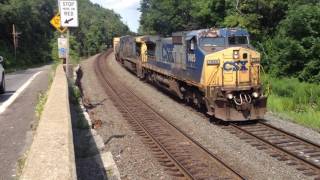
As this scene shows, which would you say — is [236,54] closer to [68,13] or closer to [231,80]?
[231,80]

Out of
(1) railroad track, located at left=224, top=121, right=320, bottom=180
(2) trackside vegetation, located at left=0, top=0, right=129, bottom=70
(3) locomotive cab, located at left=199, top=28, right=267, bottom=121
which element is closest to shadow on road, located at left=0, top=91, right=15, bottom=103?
(3) locomotive cab, located at left=199, top=28, right=267, bottom=121

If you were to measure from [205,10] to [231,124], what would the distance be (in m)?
25.6

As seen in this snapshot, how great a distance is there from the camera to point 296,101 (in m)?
21.4

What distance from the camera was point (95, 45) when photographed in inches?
3807

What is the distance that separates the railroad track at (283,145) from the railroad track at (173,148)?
1.60 metres

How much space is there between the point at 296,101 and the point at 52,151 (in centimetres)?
1610

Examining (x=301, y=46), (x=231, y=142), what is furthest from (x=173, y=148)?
(x=301, y=46)

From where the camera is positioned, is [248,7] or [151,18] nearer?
[248,7]

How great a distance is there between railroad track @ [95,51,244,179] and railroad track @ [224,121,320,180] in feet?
5.24

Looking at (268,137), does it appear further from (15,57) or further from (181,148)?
(15,57)

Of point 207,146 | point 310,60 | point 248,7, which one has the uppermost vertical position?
point 248,7

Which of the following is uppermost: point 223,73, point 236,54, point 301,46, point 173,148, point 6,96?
point 301,46

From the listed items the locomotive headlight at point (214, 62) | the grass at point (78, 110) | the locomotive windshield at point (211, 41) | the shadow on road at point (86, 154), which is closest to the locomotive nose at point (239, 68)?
the locomotive headlight at point (214, 62)

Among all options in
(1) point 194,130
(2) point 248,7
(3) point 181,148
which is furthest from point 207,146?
(2) point 248,7
